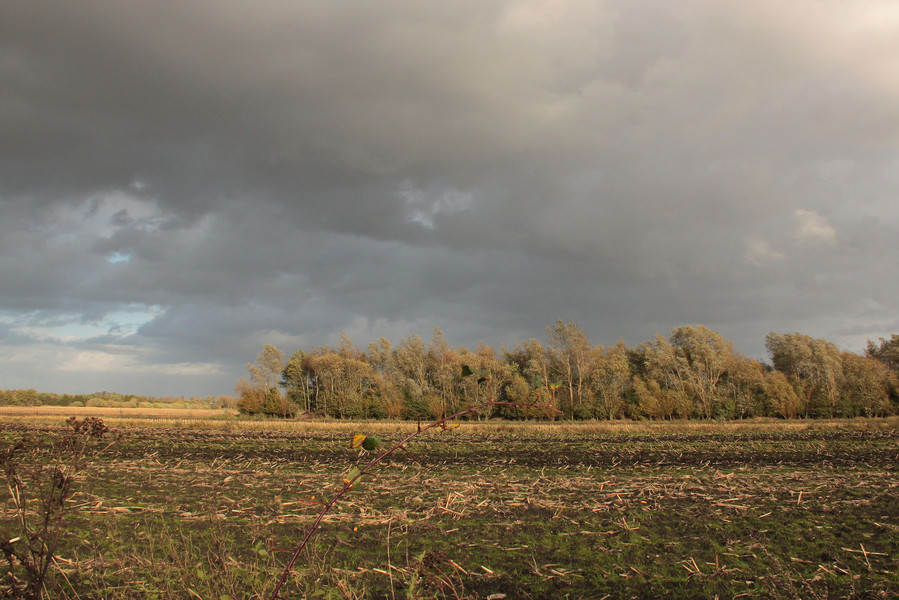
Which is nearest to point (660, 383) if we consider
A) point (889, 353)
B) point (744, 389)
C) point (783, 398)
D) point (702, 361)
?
point (702, 361)

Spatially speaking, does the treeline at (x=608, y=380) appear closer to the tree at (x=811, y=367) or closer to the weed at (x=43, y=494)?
the tree at (x=811, y=367)

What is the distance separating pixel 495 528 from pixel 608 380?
194 feet

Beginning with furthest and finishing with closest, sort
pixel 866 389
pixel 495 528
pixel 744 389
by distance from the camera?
pixel 744 389 → pixel 866 389 → pixel 495 528

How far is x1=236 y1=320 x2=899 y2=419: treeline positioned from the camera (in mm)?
59531

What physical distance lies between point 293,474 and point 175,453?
992 centimetres

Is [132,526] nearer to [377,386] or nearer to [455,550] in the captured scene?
[455,550]

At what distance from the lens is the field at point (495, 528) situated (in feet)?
18.5

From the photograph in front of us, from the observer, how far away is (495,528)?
29.2 feet

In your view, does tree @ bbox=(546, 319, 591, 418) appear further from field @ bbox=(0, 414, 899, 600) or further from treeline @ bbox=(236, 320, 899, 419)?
field @ bbox=(0, 414, 899, 600)

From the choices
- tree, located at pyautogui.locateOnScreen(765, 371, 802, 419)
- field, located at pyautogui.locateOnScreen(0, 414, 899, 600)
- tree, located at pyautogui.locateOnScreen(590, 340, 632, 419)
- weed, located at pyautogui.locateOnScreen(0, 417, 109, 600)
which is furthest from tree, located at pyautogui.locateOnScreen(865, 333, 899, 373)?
weed, located at pyautogui.locateOnScreen(0, 417, 109, 600)

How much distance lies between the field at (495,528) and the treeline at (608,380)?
1599 inches

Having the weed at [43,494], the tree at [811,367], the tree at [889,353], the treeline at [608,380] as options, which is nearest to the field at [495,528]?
the weed at [43,494]

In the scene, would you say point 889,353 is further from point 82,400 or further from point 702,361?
point 82,400

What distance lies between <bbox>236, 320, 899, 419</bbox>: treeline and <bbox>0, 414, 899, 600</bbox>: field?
40.6 meters
